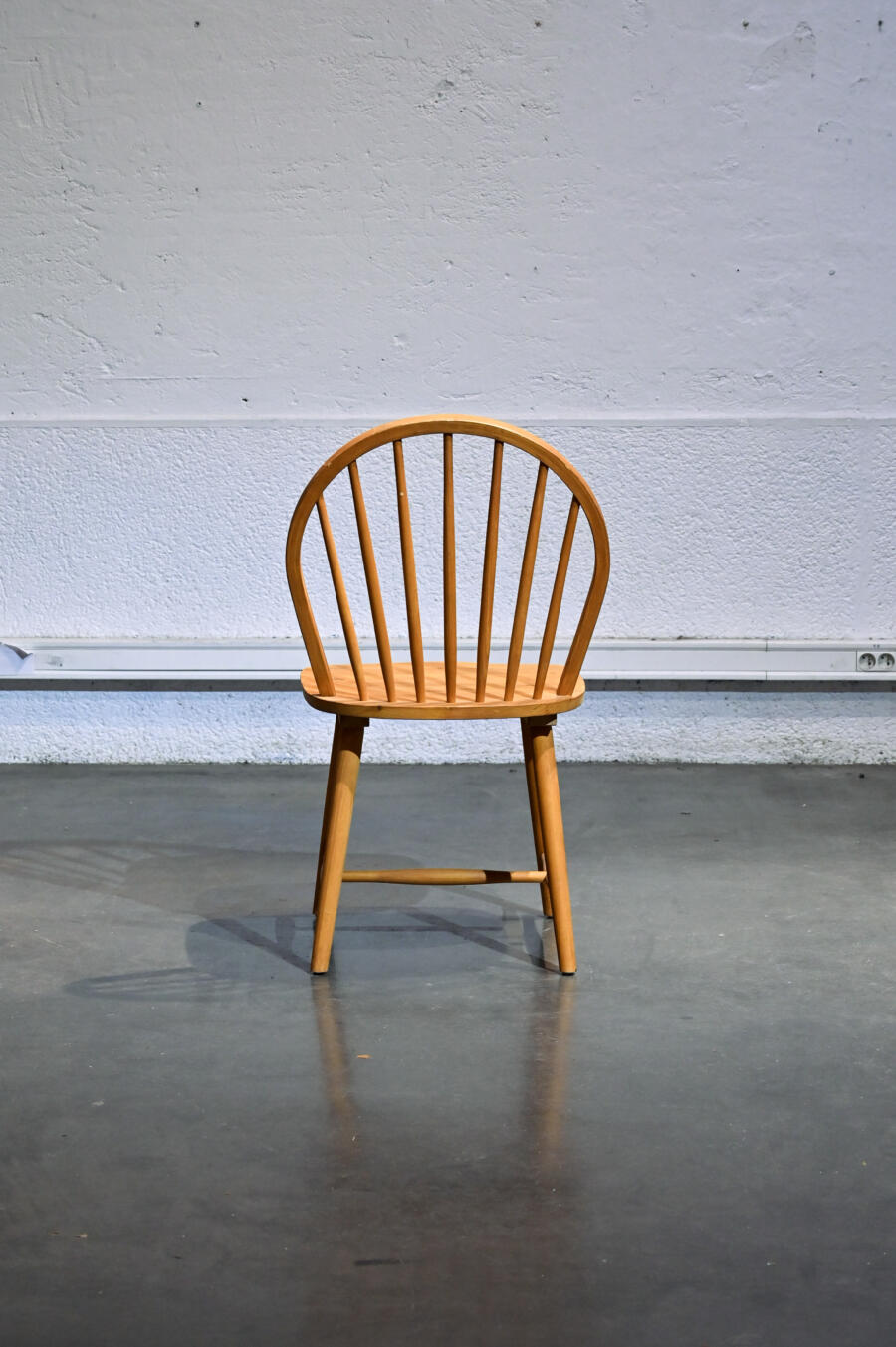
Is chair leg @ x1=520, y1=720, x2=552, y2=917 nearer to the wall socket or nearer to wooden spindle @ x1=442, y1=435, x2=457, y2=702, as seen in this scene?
wooden spindle @ x1=442, y1=435, x2=457, y2=702

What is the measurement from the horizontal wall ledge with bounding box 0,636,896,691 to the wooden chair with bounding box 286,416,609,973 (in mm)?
1261

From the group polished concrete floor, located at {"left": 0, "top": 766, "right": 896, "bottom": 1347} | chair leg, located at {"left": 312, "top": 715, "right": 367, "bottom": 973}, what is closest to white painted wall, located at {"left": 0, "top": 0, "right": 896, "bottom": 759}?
polished concrete floor, located at {"left": 0, "top": 766, "right": 896, "bottom": 1347}

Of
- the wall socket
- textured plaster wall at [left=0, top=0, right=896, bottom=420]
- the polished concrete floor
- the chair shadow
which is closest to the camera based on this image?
the polished concrete floor

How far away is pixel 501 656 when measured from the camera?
3.26 metres

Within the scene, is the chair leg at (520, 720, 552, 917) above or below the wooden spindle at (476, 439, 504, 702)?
below

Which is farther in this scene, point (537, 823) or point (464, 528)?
point (464, 528)

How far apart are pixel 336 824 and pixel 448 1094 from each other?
1.58ft

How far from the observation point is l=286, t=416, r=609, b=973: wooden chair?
1.83 m

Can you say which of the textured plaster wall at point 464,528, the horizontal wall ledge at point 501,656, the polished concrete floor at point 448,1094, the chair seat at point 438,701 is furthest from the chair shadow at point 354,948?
the textured plaster wall at point 464,528

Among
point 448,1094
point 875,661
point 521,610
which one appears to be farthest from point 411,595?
point 875,661

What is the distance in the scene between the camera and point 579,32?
10.4 ft

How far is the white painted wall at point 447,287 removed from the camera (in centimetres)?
320

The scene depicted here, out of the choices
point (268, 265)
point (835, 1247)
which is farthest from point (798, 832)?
point (268, 265)

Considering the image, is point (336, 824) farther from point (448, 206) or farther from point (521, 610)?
point (448, 206)
